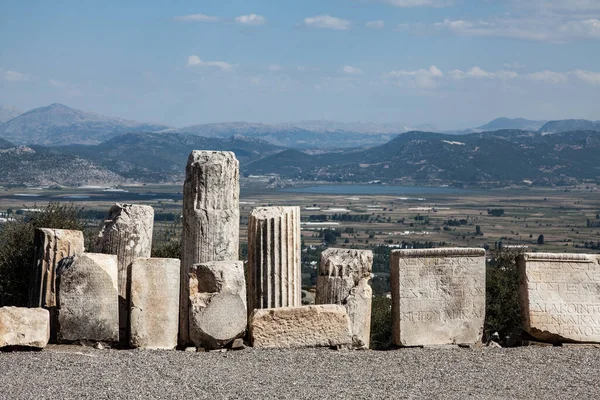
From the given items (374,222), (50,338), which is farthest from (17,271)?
(374,222)

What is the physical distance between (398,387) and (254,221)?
14.5 feet

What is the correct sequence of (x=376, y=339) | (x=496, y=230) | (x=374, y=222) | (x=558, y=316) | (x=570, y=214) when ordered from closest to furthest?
(x=558, y=316) → (x=376, y=339) → (x=496, y=230) → (x=374, y=222) → (x=570, y=214)

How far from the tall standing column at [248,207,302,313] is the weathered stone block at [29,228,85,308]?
297cm

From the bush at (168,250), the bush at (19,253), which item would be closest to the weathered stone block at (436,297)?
the bush at (19,253)

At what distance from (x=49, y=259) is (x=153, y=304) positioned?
2563mm

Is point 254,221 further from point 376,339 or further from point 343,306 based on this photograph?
point 376,339

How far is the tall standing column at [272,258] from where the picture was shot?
615 inches

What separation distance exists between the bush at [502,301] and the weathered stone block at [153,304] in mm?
10153

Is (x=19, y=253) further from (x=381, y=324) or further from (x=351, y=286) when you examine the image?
(x=351, y=286)

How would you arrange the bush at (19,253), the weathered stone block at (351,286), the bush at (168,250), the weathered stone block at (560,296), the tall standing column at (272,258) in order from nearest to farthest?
the weathered stone block at (351,286) < the weathered stone block at (560,296) < the tall standing column at (272,258) < the bush at (19,253) < the bush at (168,250)

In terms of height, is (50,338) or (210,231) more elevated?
(210,231)

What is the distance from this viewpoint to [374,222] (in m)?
126

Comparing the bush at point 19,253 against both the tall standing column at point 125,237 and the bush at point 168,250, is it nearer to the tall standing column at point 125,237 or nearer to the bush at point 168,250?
the bush at point 168,250

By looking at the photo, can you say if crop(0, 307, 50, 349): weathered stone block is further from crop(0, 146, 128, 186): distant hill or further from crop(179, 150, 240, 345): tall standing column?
crop(0, 146, 128, 186): distant hill
